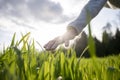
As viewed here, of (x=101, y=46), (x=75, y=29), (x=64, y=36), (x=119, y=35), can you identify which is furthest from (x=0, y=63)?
(x=119, y=35)

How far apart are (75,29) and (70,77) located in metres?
1.02

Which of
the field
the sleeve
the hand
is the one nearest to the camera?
the field

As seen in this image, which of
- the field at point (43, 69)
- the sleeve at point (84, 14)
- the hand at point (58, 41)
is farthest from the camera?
the sleeve at point (84, 14)

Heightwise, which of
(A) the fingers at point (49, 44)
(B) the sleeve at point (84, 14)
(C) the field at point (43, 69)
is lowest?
(C) the field at point (43, 69)

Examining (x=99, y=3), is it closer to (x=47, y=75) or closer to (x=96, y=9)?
(x=96, y=9)

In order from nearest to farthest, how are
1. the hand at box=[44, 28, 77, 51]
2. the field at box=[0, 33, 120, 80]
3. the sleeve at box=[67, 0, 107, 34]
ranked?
the field at box=[0, 33, 120, 80] < the hand at box=[44, 28, 77, 51] < the sleeve at box=[67, 0, 107, 34]

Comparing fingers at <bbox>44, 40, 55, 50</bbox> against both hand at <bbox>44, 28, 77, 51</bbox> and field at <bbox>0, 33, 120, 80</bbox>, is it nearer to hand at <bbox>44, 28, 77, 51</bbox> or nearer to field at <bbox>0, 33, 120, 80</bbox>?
hand at <bbox>44, 28, 77, 51</bbox>

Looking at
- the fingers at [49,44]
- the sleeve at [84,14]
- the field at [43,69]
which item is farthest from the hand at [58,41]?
the field at [43,69]

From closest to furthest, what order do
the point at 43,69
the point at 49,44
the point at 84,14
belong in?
the point at 43,69 → the point at 49,44 → the point at 84,14

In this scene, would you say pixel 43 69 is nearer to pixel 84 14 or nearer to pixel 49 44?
pixel 49 44

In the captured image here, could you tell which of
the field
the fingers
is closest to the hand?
the fingers

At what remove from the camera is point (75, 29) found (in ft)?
7.40

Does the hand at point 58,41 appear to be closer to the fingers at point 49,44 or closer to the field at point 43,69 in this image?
the fingers at point 49,44

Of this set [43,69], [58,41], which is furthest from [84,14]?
[43,69]
